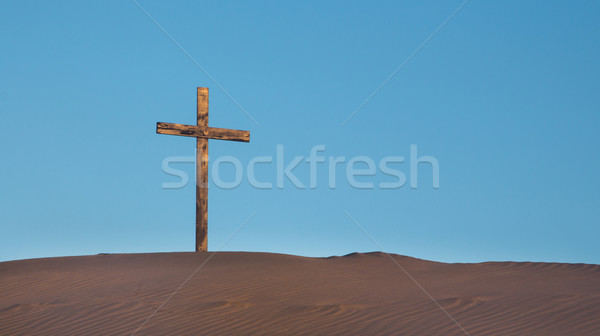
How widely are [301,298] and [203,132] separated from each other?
18.5 ft

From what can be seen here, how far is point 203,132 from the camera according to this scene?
1262 cm

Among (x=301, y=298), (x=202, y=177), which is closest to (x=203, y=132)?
(x=202, y=177)

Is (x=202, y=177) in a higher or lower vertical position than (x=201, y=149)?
lower

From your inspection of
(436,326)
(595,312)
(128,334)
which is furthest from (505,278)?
(128,334)

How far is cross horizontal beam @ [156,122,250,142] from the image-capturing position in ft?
39.8

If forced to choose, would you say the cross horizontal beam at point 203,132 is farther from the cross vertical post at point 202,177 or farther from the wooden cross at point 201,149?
the cross vertical post at point 202,177

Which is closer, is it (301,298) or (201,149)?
(301,298)

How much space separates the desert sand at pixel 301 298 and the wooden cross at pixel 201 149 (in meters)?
0.83

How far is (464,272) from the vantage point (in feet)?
34.4

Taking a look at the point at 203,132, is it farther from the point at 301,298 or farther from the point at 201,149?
the point at 301,298

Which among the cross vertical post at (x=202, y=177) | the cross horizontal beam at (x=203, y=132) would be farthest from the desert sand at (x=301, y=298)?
the cross horizontal beam at (x=203, y=132)

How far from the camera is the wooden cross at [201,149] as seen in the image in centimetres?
1244

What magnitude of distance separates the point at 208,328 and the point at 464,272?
5471mm

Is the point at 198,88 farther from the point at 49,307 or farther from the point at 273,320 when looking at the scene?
the point at 273,320
